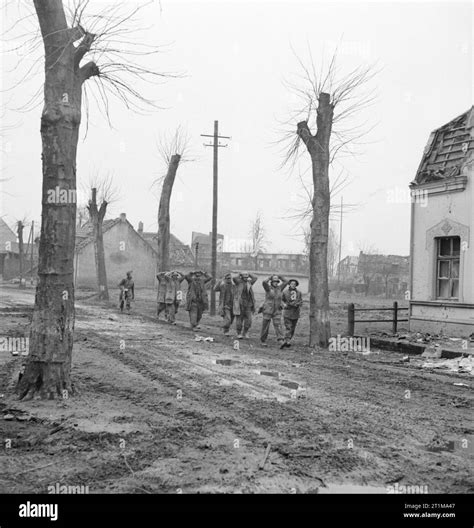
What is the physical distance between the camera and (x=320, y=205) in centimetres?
1578

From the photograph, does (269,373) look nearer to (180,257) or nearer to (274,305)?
(274,305)

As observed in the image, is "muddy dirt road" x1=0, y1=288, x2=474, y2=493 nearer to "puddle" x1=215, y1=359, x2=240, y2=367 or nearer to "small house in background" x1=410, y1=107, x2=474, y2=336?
"puddle" x1=215, y1=359, x2=240, y2=367

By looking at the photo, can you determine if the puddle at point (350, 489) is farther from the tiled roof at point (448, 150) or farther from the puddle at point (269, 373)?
the tiled roof at point (448, 150)

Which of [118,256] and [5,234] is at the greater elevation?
[5,234]

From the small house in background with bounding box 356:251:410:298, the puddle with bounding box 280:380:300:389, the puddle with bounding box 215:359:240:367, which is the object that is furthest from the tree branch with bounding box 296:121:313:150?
the small house in background with bounding box 356:251:410:298

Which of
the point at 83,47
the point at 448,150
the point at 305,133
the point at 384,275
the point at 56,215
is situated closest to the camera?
the point at 56,215

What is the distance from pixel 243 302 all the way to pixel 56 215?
28.7 feet

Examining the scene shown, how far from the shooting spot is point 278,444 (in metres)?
6.11

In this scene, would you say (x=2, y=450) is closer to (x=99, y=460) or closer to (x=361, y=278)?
(x=99, y=460)

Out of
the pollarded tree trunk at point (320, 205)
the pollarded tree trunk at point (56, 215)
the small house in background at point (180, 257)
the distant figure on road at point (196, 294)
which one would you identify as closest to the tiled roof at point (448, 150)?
the pollarded tree trunk at point (320, 205)

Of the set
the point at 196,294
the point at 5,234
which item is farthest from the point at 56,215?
the point at 5,234

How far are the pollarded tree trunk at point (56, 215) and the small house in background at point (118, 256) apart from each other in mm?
44720

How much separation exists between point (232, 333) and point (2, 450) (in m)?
12.0
